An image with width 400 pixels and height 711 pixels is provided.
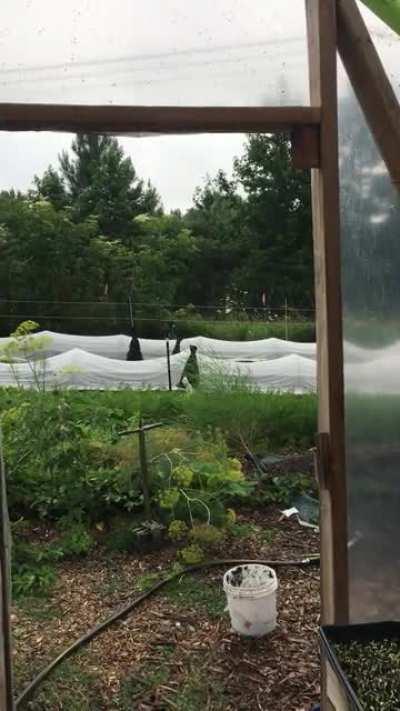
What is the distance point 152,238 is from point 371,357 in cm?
528

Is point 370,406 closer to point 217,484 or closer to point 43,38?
point 43,38

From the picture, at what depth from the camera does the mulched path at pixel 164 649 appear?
5.82 feet

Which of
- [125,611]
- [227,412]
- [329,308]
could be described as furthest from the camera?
[227,412]

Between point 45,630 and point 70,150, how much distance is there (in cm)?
604

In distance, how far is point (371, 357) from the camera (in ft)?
4.04

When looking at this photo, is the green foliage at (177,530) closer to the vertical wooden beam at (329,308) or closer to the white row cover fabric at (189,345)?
the vertical wooden beam at (329,308)

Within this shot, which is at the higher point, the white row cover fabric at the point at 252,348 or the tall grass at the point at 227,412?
the white row cover fabric at the point at 252,348

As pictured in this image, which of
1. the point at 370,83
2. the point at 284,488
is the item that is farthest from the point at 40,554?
the point at 370,83

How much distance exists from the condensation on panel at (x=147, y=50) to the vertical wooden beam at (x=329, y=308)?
0.08 m

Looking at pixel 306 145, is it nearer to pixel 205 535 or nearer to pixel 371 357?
pixel 371 357

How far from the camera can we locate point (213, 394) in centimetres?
431

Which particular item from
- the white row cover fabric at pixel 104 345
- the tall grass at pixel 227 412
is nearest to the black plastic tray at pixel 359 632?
the tall grass at pixel 227 412

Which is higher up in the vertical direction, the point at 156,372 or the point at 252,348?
the point at 252,348

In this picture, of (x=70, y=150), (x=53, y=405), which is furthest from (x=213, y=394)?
(x=70, y=150)
